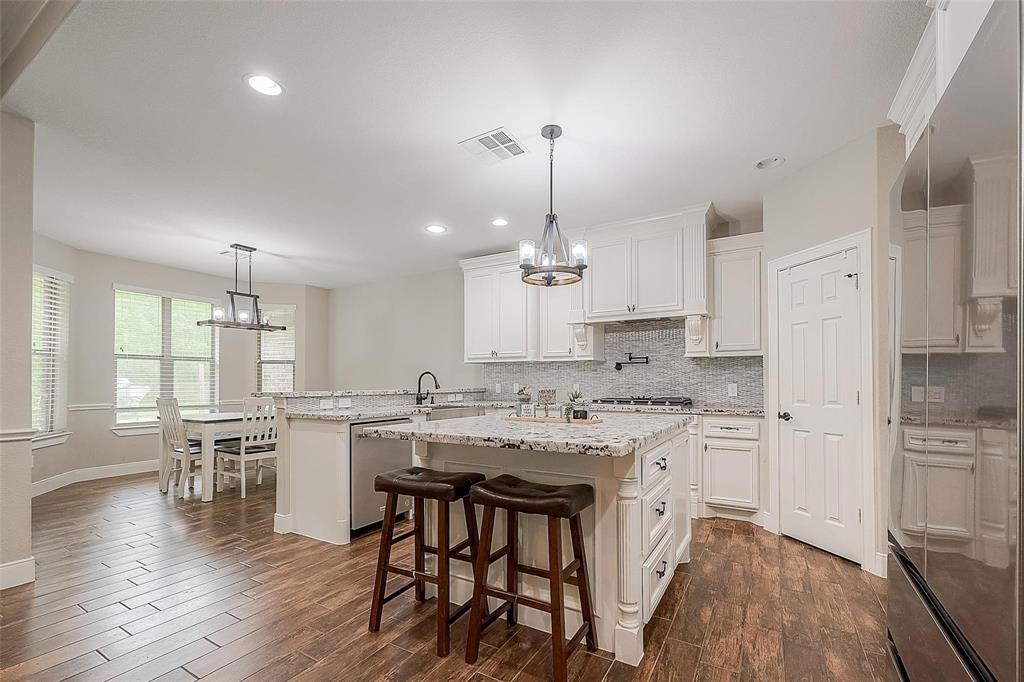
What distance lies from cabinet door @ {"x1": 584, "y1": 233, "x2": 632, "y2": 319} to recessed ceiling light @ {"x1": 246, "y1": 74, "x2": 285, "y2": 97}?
10.6ft

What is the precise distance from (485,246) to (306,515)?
3.44 m

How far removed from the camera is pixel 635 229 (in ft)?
15.5

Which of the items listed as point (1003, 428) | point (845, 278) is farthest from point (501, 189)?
point (1003, 428)

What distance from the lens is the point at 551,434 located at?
6.87 feet

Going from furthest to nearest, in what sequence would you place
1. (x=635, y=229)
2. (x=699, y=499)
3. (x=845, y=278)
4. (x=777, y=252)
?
(x=635, y=229) → (x=699, y=499) → (x=777, y=252) → (x=845, y=278)

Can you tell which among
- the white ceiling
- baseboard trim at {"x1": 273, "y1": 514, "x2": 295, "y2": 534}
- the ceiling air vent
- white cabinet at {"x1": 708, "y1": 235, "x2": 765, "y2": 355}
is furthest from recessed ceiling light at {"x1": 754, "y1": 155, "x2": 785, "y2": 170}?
baseboard trim at {"x1": 273, "y1": 514, "x2": 295, "y2": 534}

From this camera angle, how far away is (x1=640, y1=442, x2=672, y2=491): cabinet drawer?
216cm

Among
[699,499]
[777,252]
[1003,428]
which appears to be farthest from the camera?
[699,499]

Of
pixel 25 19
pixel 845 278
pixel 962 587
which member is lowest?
pixel 962 587

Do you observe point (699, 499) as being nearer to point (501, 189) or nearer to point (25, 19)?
point (501, 189)

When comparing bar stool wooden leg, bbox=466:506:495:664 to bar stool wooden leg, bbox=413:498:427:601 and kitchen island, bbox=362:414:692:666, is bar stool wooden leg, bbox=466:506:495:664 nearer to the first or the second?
kitchen island, bbox=362:414:692:666

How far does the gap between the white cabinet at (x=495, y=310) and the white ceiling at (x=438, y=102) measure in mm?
1276

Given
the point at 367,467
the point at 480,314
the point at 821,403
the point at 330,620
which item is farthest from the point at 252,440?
the point at 821,403

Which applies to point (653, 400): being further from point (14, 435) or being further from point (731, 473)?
point (14, 435)
